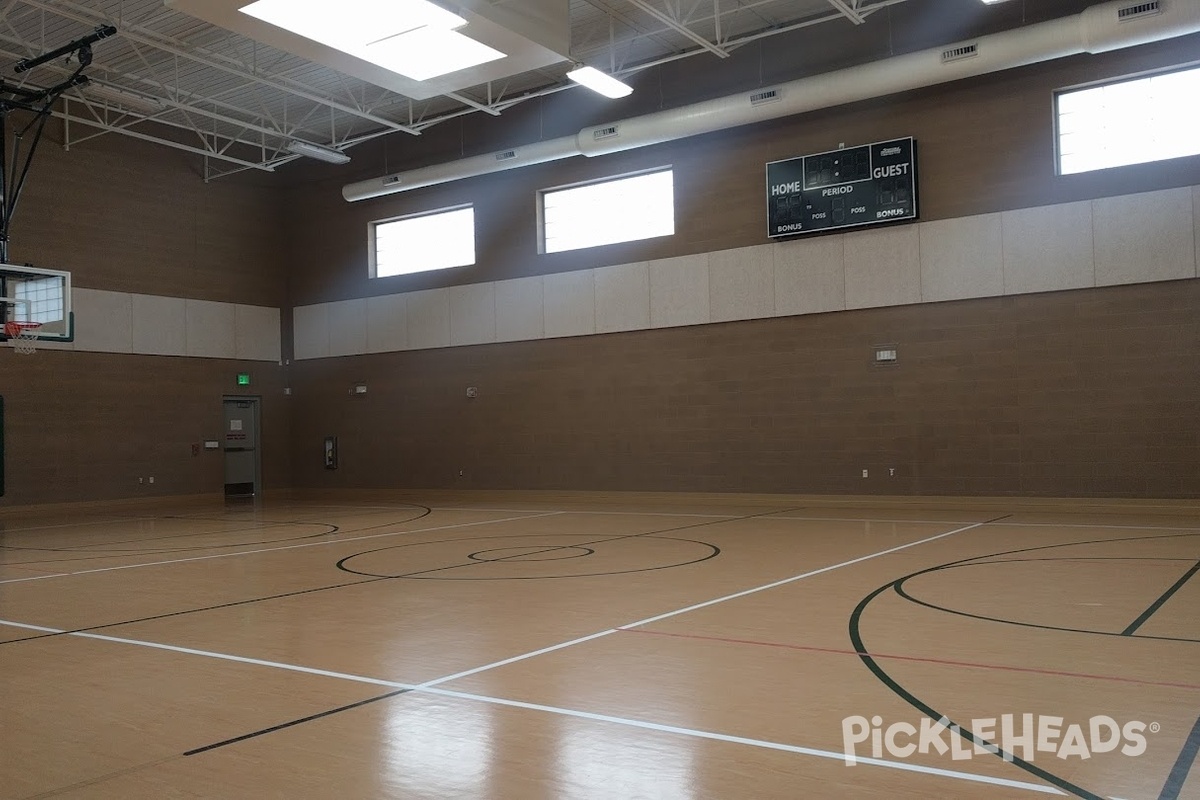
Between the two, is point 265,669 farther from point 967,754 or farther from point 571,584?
point 967,754

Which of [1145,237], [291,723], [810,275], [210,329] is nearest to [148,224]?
[210,329]

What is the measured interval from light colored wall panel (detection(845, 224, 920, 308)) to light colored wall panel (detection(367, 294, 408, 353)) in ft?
34.1

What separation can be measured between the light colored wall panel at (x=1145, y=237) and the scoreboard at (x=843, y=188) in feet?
9.43

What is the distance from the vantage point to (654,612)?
7.14 metres

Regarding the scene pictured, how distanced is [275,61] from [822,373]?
36.5 feet

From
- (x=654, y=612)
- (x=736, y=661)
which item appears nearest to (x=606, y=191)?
(x=654, y=612)

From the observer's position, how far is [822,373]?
55.0ft

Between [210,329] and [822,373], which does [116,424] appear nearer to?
[210,329]

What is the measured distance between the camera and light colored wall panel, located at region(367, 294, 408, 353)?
22141 mm

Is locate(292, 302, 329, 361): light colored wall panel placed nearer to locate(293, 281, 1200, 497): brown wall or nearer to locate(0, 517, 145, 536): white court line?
locate(293, 281, 1200, 497): brown wall

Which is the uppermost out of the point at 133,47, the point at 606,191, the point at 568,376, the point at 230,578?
the point at 133,47

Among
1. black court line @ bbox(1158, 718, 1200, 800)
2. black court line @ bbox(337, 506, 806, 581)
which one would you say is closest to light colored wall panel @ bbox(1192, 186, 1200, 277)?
black court line @ bbox(337, 506, 806, 581)

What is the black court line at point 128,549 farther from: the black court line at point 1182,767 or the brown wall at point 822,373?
the black court line at point 1182,767

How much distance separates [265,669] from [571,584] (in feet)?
11.0
